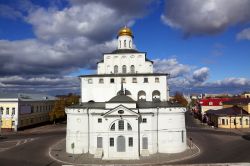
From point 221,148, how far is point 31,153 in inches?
Result: 1101

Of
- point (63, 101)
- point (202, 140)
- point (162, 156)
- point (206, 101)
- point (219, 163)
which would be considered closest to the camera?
point (219, 163)

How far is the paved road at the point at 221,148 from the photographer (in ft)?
122

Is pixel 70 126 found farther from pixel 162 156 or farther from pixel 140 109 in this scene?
pixel 162 156

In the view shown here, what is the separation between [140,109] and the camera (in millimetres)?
42031

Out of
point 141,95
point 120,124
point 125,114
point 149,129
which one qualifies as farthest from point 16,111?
point 149,129

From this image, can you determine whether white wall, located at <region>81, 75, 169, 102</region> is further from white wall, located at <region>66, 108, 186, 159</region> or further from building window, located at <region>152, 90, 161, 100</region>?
white wall, located at <region>66, 108, 186, 159</region>

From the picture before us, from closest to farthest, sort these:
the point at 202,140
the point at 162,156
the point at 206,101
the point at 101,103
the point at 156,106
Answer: the point at 162,156, the point at 156,106, the point at 101,103, the point at 202,140, the point at 206,101

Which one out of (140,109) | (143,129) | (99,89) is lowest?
(143,129)

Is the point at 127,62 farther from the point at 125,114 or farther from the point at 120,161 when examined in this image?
the point at 120,161

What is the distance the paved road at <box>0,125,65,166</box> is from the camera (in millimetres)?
36662

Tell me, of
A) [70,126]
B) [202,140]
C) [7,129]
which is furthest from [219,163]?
[7,129]

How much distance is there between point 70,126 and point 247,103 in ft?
160

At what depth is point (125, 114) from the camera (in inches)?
1564

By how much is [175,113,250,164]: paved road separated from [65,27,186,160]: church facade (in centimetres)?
460
